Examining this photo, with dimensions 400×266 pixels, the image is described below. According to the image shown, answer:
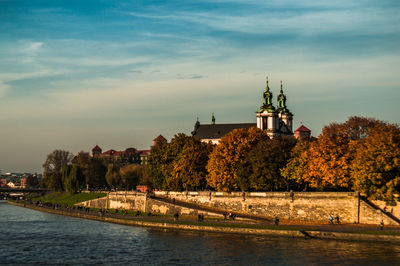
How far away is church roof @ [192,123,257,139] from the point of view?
18725 cm

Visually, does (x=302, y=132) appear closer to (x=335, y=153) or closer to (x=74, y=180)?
(x=74, y=180)

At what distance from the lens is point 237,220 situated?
3162 inches

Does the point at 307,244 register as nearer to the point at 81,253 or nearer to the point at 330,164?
the point at 330,164

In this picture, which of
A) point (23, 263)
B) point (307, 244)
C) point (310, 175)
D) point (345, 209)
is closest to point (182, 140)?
point (310, 175)

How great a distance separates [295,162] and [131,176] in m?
87.8

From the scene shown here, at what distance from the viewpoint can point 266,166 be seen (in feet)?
280

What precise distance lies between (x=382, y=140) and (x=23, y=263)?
43310mm

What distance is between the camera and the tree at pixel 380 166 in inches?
2591

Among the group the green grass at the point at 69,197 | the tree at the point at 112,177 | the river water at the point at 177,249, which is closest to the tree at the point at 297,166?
the river water at the point at 177,249

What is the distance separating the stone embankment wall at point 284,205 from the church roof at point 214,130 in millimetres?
81517

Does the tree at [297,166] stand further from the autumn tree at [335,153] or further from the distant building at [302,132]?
the distant building at [302,132]

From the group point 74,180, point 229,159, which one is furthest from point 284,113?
point 229,159

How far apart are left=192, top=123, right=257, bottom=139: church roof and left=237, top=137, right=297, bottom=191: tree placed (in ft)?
312

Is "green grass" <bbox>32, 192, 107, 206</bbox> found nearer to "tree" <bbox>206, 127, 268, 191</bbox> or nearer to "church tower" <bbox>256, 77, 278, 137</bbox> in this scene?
"tree" <bbox>206, 127, 268, 191</bbox>
